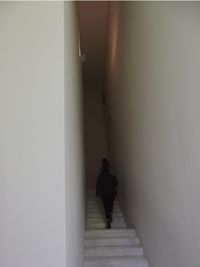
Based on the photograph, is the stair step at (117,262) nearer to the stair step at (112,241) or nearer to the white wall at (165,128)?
the white wall at (165,128)

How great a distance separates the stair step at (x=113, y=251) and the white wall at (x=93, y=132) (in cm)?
525

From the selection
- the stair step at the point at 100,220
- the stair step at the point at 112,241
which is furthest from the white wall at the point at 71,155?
the stair step at the point at 100,220

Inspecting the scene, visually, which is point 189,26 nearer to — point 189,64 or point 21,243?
point 189,64

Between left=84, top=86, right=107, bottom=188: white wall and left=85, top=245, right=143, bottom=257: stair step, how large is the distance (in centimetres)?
525

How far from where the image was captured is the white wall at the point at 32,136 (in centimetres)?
155

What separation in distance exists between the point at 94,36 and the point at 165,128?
20.7 feet

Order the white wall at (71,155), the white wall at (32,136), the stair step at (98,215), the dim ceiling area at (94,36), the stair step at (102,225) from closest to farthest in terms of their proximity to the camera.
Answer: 1. the white wall at (32,136)
2. the white wall at (71,155)
3. the stair step at (102,225)
4. the stair step at (98,215)
5. the dim ceiling area at (94,36)

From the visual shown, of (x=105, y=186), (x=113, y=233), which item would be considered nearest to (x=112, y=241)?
(x=113, y=233)

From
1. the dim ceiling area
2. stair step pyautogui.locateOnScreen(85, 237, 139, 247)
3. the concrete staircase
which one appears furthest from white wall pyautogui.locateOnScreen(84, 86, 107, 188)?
stair step pyautogui.locateOnScreen(85, 237, 139, 247)

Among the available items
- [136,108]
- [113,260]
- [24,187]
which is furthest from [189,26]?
[113,260]

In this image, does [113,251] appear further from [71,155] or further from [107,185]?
[71,155]

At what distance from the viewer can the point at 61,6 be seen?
1801 millimetres

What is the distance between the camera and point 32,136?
64.7 inches

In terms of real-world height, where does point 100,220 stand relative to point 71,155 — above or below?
below
